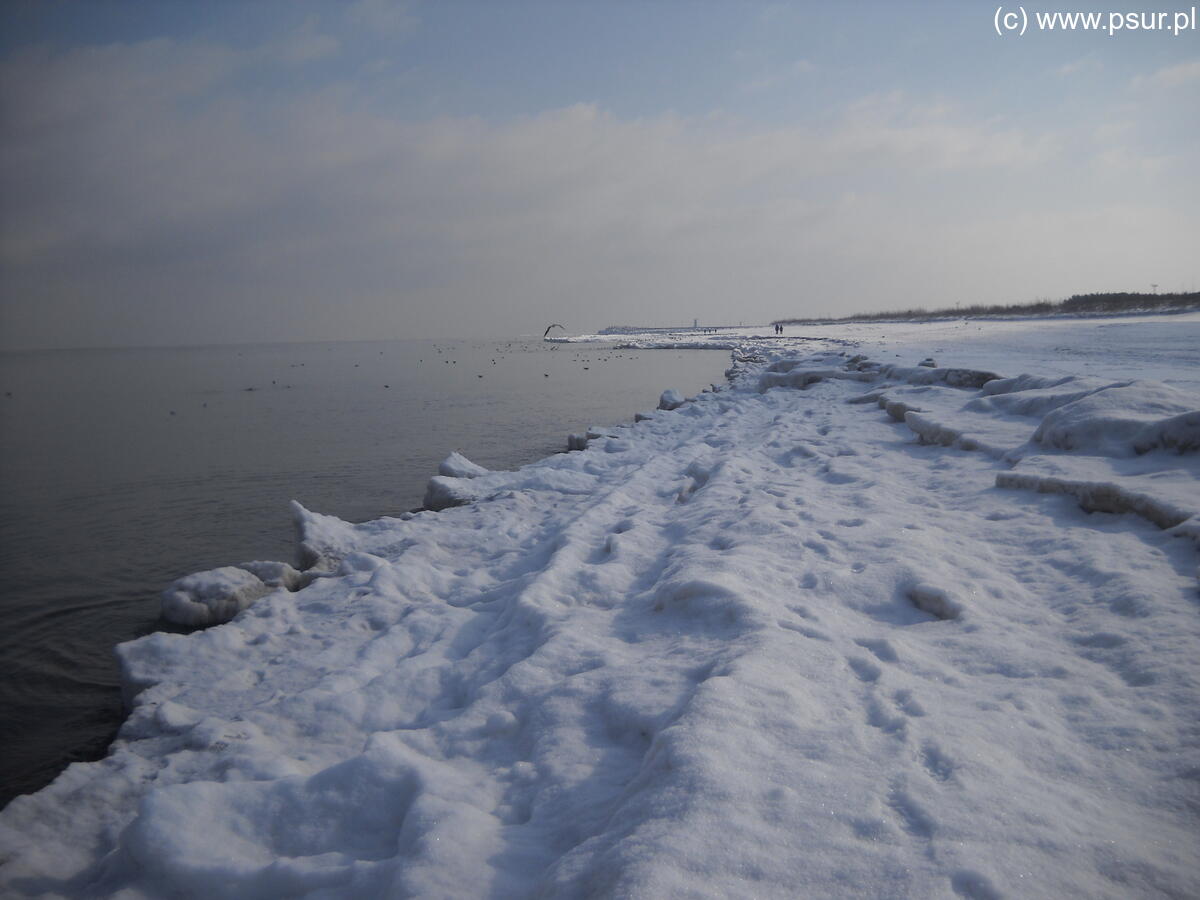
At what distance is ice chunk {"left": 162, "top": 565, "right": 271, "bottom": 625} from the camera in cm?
518

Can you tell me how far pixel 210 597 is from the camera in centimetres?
523

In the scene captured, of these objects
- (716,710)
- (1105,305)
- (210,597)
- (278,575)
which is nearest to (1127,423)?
(716,710)

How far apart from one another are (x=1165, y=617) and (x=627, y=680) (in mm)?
2709

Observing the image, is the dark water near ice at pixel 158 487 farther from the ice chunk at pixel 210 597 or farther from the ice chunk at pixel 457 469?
the ice chunk at pixel 457 469

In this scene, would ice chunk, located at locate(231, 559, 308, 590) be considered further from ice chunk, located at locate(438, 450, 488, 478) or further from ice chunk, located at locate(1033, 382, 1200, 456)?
ice chunk, located at locate(1033, 382, 1200, 456)

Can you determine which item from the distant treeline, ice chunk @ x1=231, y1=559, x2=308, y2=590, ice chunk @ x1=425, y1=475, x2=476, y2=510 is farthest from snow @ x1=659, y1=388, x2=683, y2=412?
the distant treeline

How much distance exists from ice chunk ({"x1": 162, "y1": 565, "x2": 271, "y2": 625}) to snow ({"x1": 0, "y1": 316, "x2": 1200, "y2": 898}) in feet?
0.39

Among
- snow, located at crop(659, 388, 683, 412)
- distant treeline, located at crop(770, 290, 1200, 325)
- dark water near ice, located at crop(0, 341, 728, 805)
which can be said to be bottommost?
dark water near ice, located at crop(0, 341, 728, 805)

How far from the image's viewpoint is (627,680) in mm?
3141

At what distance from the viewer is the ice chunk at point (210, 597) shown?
5180 mm

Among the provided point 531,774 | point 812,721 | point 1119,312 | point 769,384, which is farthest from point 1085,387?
point 1119,312

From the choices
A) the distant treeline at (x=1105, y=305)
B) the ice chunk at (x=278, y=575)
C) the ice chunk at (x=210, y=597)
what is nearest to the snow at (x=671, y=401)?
the ice chunk at (x=278, y=575)

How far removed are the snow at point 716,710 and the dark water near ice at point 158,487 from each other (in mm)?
1267

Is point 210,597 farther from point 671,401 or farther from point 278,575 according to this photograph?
point 671,401
